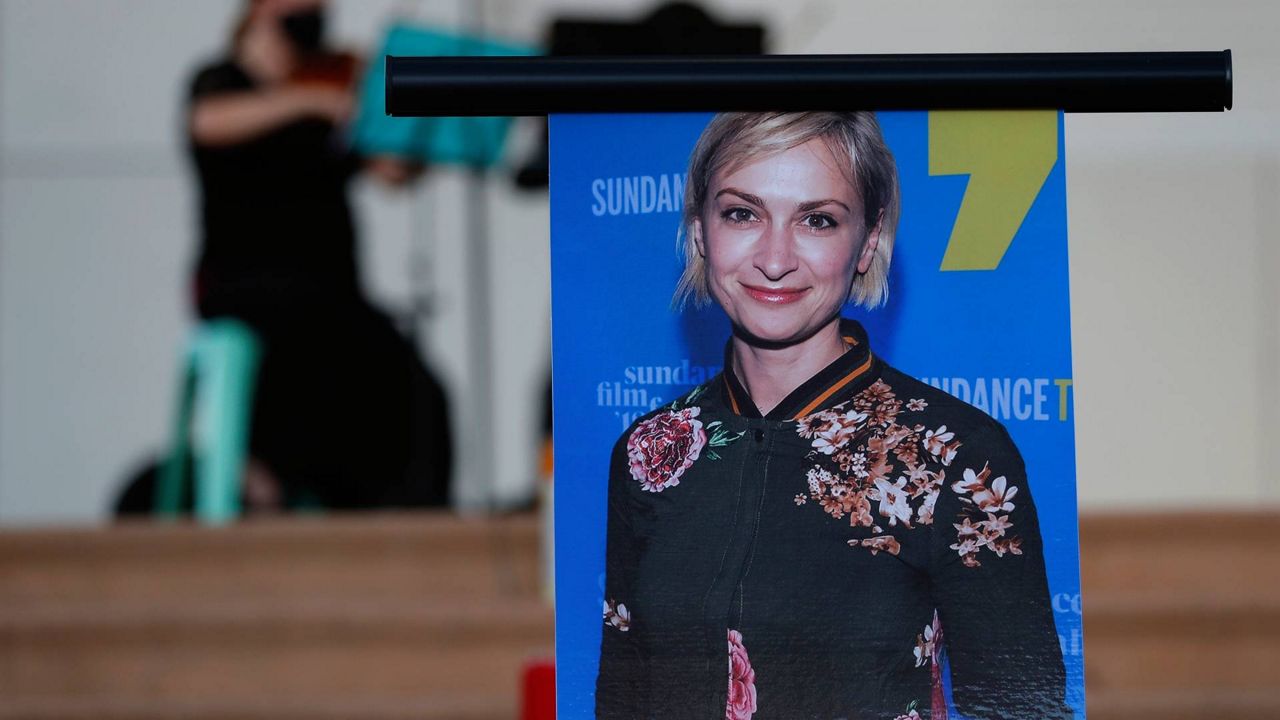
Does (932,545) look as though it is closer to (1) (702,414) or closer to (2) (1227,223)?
(1) (702,414)

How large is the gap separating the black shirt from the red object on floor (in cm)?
244

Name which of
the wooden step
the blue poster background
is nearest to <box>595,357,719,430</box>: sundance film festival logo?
the blue poster background

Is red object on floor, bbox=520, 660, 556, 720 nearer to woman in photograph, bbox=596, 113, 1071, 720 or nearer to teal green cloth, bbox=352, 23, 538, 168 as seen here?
woman in photograph, bbox=596, 113, 1071, 720

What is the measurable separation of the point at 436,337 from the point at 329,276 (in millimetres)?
364

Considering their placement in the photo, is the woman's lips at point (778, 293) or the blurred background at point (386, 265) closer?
the woman's lips at point (778, 293)

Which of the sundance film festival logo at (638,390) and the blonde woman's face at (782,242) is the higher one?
the blonde woman's face at (782,242)

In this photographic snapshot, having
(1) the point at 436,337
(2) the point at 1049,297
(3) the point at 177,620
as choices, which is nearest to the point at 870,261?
(2) the point at 1049,297

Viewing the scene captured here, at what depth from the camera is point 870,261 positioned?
0.96m

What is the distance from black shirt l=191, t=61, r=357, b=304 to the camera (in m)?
3.97

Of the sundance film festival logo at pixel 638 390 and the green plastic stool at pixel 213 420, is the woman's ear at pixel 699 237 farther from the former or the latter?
the green plastic stool at pixel 213 420

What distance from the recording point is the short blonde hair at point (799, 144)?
0.96 m

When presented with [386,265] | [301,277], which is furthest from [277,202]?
[386,265]

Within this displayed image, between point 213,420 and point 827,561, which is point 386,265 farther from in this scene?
point 827,561

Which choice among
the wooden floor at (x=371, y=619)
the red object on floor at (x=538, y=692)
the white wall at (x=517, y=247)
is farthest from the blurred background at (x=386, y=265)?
the red object on floor at (x=538, y=692)
